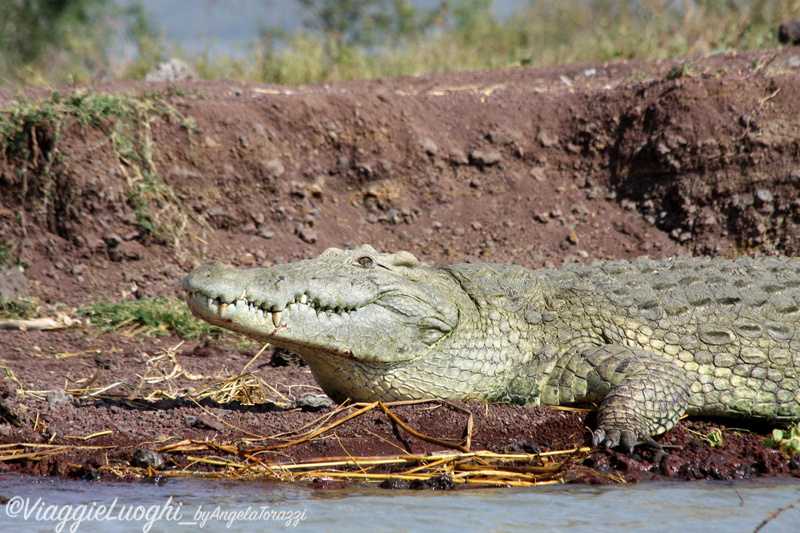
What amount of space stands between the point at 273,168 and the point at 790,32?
21.0ft

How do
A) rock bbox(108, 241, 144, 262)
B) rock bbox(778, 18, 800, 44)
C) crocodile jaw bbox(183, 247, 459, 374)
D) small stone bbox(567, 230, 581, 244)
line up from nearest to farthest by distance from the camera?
crocodile jaw bbox(183, 247, 459, 374), rock bbox(108, 241, 144, 262), small stone bbox(567, 230, 581, 244), rock bbox(778, 18, 800, 44)

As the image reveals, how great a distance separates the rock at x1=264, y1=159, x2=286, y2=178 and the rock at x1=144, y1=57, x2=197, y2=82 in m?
2.42

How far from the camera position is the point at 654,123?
7.04 metres

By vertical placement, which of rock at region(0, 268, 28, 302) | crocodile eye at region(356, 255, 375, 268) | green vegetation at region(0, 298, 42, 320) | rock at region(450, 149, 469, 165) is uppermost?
rock at region(450, 149, 469, 165)

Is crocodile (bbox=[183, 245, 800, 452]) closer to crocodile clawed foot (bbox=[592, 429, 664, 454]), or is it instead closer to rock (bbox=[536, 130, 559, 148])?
crocodile clawed foot (bbox=[592, 429, 664, 454])

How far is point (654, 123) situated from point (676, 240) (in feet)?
3.97

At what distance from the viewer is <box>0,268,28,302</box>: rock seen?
19.3 feet

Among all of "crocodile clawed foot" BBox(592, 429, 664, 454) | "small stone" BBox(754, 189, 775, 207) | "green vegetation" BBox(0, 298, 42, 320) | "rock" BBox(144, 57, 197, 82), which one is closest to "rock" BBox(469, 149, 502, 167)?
"small stone" BBox(754, 189, 775, 207)

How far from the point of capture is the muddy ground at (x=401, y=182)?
21.1ft

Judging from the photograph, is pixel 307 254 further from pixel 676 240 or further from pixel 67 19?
pixel 67 19

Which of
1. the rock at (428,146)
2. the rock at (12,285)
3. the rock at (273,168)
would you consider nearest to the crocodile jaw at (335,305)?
the rock at (12,285)

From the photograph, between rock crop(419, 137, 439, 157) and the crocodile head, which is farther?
rock crop(419, 137, 439, 157)

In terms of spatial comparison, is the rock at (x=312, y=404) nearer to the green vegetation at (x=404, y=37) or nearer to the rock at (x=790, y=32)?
the green vegetation at (x=404, y=37)

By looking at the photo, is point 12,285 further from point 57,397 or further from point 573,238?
point 573,238
